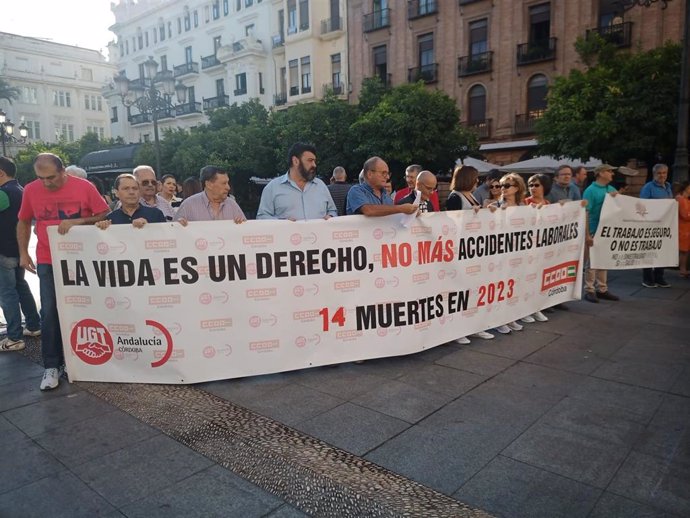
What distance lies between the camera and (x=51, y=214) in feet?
14.6

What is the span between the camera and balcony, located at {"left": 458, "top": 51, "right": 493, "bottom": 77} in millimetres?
26547

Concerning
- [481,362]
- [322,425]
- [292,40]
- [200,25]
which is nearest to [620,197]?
[481,362]

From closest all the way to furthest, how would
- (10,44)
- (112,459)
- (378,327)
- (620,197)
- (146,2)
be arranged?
1. (112,459)
2. (378,327)
3. (620,197)
4. (146,2)
5. (10,44)

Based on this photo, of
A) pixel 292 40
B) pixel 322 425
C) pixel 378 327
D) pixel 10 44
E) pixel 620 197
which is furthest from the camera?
pixel 10 44

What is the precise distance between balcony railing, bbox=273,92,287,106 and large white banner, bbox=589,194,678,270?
31404 mm

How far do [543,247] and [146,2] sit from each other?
56.9 meters

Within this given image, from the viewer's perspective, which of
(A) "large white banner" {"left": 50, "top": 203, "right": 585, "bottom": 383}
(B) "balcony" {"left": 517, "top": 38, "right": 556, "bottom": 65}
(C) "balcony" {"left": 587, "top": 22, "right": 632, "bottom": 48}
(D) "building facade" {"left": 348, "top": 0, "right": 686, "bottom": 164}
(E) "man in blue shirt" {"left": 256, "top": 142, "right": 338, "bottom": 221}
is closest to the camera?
(A) "large white banner" {"left": 50, "top": 203, "right": 585, "bottom": 383}

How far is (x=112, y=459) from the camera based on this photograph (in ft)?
10.2

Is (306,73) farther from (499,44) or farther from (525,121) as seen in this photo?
(525,121)

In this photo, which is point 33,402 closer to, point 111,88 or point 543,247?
point 543,247

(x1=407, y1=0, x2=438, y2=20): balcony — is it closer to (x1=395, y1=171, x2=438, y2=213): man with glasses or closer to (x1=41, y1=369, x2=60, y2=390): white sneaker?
(x1=395, y1=171, x2=438, y2=213): man with glasses

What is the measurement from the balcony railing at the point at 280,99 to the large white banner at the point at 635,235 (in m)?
31.4

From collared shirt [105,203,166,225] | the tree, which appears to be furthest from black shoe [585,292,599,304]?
the tree

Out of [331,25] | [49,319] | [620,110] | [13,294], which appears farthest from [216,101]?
[49,319]
